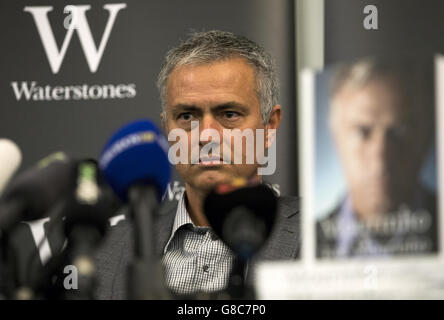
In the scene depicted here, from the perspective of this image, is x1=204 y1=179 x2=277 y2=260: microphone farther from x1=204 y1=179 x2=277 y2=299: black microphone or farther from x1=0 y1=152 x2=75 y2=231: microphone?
x1=0 y1=152 x2=75 y2=231: microphone

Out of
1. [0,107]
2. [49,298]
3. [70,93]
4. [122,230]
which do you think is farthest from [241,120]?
[49,298]

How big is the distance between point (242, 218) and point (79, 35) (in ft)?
6.23

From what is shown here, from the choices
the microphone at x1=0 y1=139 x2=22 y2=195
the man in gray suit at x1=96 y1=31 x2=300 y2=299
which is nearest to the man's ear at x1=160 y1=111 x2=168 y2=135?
the man in gray suit at x1=96 y1=31 x2=300 y2=299

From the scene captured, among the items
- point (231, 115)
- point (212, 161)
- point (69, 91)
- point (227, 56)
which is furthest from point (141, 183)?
point (69, 91)

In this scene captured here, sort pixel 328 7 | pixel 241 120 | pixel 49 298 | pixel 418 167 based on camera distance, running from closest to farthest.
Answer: pixel 418 167, pixel 49 298, pixel 241 120, pixel 328 7

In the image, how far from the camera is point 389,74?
1.08 m

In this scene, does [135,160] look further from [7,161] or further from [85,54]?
[85,54]

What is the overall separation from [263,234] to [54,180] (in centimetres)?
34

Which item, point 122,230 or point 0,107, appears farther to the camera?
point 0,107

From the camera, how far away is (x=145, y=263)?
1.09 meters

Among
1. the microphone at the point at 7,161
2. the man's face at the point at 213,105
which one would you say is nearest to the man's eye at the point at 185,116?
the man's face at the point at 213,105

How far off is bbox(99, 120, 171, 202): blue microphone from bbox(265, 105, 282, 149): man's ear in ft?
4.52

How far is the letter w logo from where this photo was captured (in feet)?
9.35
